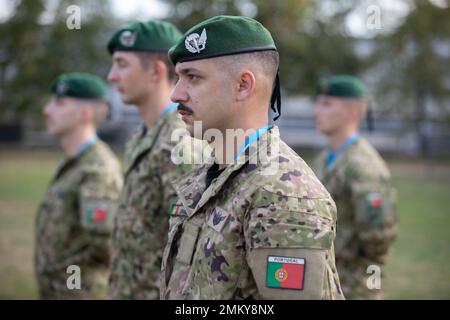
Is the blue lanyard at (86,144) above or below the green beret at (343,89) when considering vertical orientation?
below

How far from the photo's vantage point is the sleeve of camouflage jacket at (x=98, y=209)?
4.77 metres

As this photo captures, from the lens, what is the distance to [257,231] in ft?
7.07

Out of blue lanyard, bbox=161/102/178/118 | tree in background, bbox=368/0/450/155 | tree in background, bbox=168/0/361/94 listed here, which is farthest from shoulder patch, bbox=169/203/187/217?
tree in background, bbox=368/0/450/155

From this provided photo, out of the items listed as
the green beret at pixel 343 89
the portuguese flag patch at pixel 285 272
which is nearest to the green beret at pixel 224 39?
the portuguese flag patch at pixel 285 272

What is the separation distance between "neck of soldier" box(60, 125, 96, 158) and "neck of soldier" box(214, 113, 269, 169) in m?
2.99

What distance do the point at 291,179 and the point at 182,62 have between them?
67 cm

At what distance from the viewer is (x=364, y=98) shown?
618cm

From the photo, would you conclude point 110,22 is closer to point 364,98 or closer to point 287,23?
point 287,23

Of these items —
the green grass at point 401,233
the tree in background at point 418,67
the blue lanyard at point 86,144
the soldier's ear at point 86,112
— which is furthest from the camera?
the tree in background at point 418,67

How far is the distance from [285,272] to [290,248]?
0.08m

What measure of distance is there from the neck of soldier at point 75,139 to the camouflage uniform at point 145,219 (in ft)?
5.11

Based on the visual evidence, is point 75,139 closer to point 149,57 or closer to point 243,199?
point 149,57

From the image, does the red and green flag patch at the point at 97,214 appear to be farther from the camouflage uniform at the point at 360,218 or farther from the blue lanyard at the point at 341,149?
the blue lanyard at the point at 341,149

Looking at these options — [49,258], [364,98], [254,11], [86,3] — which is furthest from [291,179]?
[86,3]
